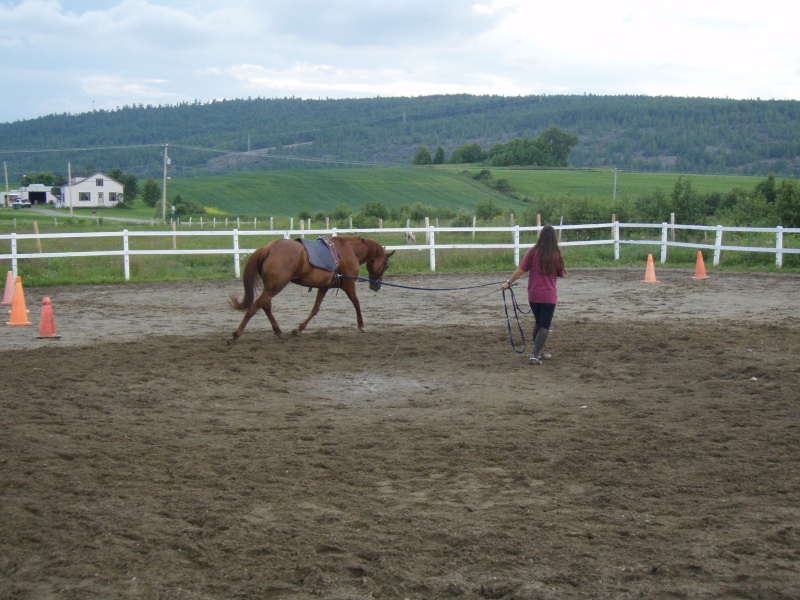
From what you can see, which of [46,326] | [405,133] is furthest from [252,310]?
[405,133]

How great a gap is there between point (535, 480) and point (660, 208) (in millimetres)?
30915

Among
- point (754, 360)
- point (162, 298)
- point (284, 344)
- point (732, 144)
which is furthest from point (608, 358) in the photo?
point (732, 144)

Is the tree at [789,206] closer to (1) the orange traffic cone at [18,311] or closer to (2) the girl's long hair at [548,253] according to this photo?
(2) the girl's long hair at [548,253]

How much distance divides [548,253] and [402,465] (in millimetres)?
4321

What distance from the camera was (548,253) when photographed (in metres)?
9.12

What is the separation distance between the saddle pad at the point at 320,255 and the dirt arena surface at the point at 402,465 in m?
1.10

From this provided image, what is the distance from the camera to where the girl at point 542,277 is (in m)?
9.12

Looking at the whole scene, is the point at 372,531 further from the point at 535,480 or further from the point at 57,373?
the point at 57,373

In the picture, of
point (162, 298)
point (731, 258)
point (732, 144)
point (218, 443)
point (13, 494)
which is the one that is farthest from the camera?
point (732, 144)

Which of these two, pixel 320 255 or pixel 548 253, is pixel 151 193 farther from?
pixel 548 253

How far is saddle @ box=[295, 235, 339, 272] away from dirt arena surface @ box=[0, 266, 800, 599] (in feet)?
3.62

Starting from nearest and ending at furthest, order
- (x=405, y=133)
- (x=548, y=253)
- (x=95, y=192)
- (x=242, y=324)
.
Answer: (x=548, y=253), (x=242, y=324), (x=95, y=192), (x=405, y=133)

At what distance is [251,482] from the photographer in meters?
5.23

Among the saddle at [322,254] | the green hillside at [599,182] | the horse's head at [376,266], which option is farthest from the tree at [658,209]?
the green hillside at [599,182]
